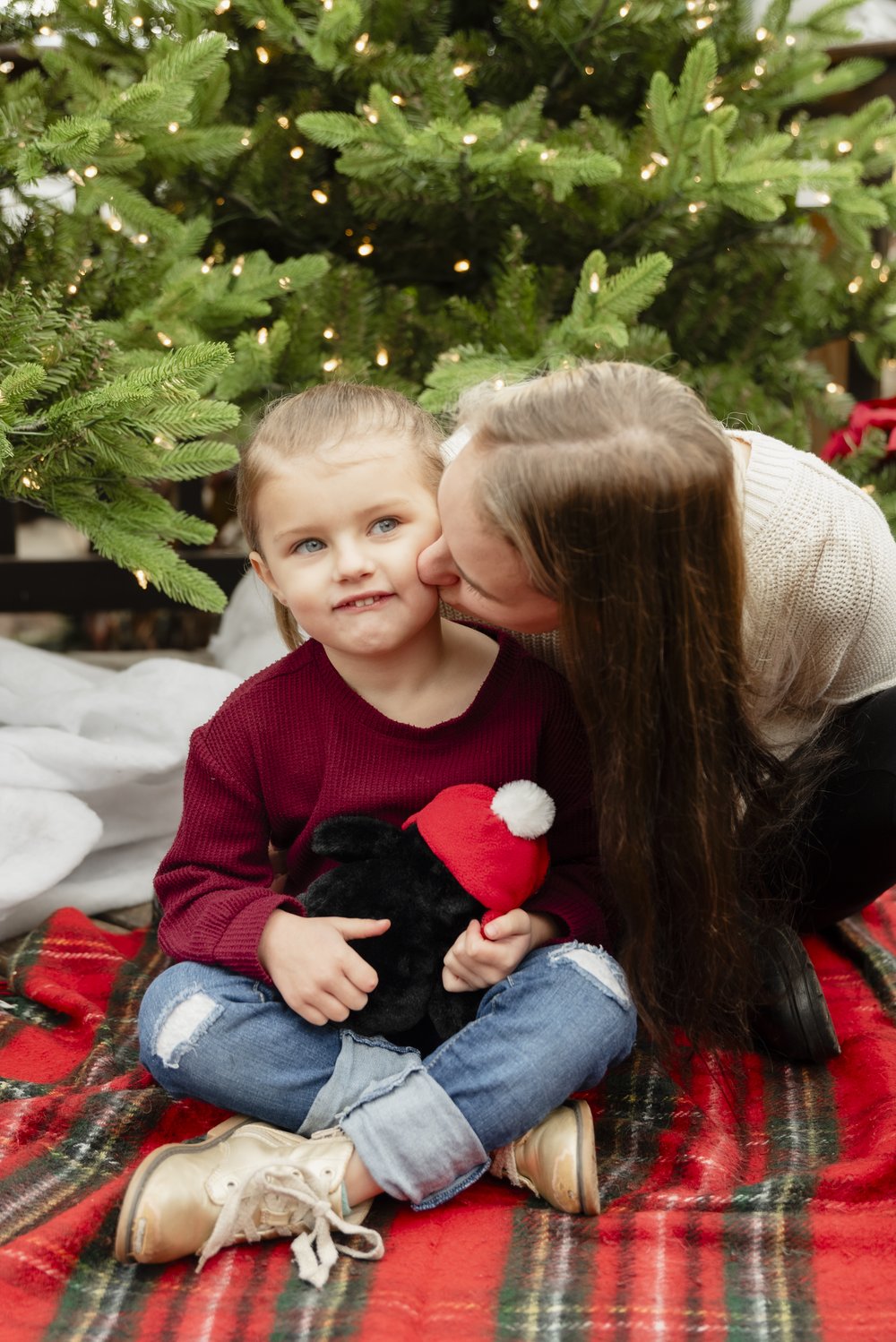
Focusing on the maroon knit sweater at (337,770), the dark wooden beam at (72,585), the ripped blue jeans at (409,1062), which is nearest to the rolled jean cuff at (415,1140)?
the ripped blue jeans at (409,1062)

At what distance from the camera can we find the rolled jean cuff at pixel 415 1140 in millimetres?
1119

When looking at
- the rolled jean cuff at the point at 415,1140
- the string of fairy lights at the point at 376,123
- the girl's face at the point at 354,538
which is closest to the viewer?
the rolled jean cuff at the point at 415,1140

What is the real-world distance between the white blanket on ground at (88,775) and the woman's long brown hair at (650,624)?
807 mm

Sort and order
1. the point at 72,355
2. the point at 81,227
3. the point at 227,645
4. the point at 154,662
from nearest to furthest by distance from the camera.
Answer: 1. the point at 72,355
2. the point at 81,227
3. the point at 154,662
4. the point at 227,645

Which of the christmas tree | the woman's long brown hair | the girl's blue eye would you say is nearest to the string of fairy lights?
the christmas tree

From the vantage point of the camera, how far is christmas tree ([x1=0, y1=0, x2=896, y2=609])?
1604 mm

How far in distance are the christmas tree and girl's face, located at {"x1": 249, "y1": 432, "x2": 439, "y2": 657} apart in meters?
0.33

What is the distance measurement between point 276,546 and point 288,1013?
1.55ft

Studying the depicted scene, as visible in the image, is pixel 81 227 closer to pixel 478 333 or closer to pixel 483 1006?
pixel 478 333

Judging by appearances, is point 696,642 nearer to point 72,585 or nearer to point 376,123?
point 376,123

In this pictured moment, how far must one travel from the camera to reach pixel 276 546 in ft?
4.14

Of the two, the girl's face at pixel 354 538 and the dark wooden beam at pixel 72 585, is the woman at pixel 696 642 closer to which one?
the girl's face at pixel 354 538

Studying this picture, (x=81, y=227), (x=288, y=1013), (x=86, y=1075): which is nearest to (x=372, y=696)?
(x=288, y=1013)

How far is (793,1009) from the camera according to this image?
1.42 metres
